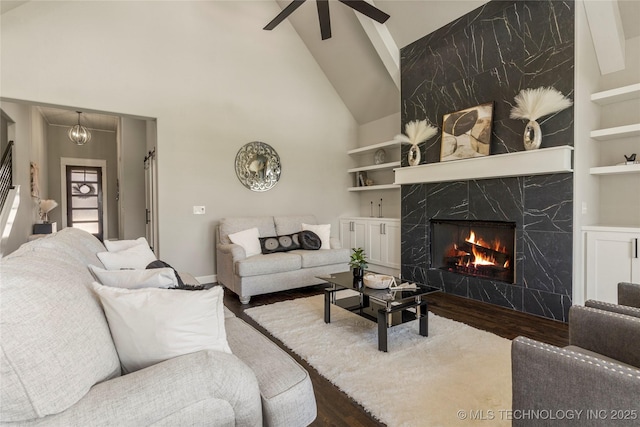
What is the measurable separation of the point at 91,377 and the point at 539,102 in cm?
390

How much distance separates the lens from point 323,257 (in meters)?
4.34

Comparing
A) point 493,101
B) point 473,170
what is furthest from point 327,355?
point 493,101

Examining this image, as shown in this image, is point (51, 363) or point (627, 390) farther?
point (627, 390)

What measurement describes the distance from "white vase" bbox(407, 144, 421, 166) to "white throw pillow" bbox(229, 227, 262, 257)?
7.74ft

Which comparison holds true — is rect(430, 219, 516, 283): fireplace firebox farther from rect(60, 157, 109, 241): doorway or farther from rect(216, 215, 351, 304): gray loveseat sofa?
rect(60, 157, 109, 241): doorway

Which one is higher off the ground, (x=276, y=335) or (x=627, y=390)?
(x=627, y=390)

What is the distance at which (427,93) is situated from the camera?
4.36 metres

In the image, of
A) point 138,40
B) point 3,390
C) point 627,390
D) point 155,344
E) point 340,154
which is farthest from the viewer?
point 340,154

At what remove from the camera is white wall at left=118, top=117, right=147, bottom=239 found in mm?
6898

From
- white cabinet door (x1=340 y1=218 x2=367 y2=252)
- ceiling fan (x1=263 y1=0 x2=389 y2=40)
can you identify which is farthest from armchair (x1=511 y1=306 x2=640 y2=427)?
white cabinet door (x1=340 y1=218 x2=367 y2=252)

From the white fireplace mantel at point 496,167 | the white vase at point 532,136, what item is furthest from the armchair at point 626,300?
the white vase at point 532,136

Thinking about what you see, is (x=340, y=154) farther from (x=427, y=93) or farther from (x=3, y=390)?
(x=3, y=390)

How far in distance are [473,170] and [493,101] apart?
801 millimetres

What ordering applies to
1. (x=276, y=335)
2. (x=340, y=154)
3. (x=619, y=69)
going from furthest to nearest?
(x=340, y=154) < (x=619, y=69) < (x=276, y=335)
